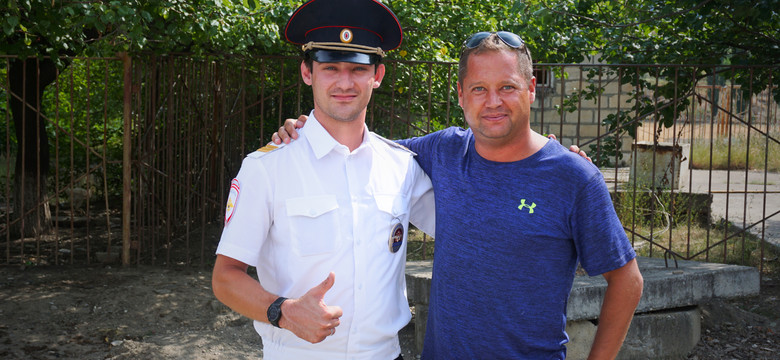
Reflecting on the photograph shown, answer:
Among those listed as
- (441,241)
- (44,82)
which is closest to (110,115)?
(44,82)

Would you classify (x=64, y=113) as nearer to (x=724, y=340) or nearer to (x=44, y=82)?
(x=44, y=82)

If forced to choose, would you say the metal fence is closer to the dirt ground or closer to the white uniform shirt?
the dirt ground

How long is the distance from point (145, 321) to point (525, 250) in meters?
4.42

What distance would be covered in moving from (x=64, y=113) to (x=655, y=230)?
899 centimetres

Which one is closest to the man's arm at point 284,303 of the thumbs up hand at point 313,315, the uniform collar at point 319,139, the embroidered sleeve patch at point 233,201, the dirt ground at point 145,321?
the thumbs up hand at point 313,315

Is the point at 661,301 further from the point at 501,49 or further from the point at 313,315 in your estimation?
the point at 313,315

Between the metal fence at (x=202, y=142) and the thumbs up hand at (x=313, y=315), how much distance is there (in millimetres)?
4284

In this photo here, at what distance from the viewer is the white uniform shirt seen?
212 cm

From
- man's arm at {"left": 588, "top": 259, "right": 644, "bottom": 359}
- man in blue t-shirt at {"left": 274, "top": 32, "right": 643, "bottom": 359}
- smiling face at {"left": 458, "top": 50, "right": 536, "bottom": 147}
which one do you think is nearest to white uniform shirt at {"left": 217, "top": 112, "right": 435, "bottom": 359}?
man in blue t-shirt at {"left": 274, "top": 32, "right": 643, "bottom": 359}

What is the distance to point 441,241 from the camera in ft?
7.48

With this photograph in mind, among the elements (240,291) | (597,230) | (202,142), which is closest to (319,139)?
(240,291)

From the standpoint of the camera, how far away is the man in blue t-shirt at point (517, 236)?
6.88 ft

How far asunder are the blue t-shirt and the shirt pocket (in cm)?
39

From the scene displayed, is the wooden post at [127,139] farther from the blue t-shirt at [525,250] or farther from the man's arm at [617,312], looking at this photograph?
the man's arm at [617,312]
